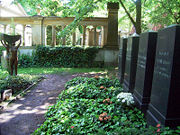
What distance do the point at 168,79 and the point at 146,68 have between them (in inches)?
41.6

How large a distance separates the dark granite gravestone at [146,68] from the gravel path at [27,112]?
2.43 metres

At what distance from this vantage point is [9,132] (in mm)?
3479

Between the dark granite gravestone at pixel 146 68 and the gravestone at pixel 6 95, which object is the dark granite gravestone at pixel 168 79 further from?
the gravestone at pixel 6 95

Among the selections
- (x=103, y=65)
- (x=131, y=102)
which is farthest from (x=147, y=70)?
(x=103, y=65)

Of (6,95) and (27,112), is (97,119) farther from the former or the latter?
(6,95)

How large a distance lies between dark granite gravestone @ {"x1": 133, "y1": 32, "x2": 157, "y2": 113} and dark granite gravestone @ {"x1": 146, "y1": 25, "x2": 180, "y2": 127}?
528 millimetres

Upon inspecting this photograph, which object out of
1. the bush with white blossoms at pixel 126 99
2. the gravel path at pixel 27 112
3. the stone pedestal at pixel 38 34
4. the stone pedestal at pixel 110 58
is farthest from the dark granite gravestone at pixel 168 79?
the stone pedestal at pixel 38 34

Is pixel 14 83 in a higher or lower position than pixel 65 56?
lower

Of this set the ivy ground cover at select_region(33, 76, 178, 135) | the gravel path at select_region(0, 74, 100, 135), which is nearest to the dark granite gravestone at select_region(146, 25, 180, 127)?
the ivy ground cover at select_region(33, 76, 178, 135)

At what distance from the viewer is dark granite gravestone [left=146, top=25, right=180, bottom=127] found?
2.77 meters

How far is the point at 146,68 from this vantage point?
3.92 metres

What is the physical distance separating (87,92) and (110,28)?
26.6 feet

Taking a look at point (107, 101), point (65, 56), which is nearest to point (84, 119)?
point (107, 101)

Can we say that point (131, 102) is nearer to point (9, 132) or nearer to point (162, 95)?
point (162, 95)
